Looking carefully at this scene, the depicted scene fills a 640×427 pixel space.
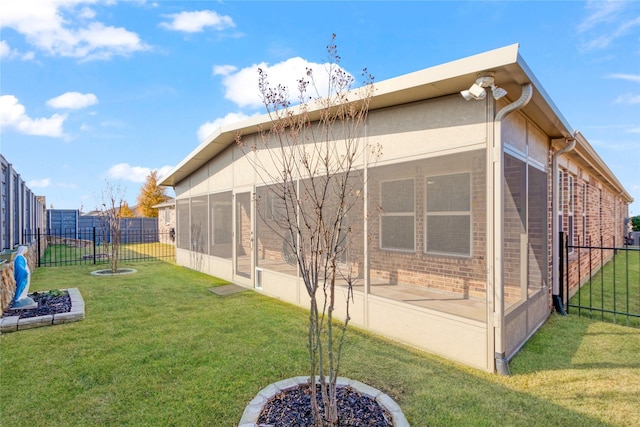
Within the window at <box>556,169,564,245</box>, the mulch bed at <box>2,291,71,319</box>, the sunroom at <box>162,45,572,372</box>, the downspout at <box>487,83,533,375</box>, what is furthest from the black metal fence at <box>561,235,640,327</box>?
the mulch bed at <box>2,291,71,319</box>

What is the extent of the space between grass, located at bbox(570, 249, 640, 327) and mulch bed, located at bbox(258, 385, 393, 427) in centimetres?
482

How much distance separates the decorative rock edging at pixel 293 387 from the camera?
2434 millimetres

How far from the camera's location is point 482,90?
11.0ft

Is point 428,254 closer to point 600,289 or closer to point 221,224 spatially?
point 600,289

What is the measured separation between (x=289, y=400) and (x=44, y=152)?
501 inches

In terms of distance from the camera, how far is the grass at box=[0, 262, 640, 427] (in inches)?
109

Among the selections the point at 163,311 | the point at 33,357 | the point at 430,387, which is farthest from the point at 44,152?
the point at 430,387

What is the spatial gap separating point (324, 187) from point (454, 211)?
3702 mm

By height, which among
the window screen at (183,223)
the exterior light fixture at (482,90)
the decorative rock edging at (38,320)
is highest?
the exterior light fixture at (482,90)

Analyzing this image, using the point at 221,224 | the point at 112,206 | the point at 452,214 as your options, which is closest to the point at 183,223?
the point at 112,206

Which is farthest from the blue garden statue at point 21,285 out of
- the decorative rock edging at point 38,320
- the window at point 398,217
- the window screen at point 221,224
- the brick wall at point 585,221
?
the brick wall at point 585,221

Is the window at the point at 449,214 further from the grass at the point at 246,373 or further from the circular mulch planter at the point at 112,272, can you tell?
the circular mulch planter at the point at 112,272

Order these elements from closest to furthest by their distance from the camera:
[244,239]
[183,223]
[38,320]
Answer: [38,320]
[244,239]
[183,223]

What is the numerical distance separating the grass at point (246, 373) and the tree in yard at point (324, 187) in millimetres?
720
